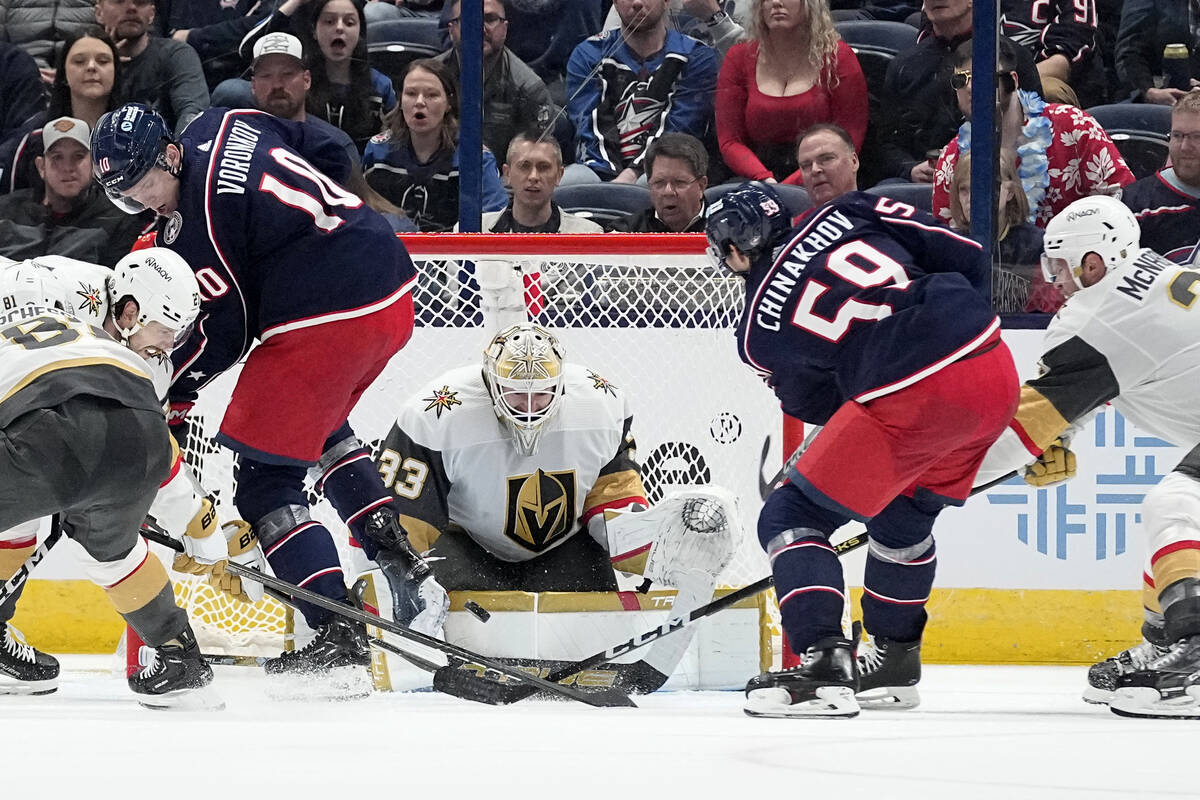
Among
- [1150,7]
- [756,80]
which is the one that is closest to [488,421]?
[756,80]

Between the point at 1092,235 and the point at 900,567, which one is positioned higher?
the point at 1092,235

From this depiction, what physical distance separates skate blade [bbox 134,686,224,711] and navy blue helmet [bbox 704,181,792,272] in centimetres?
136

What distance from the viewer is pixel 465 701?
3.28 metres

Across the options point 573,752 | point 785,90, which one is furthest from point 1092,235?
point 573,752


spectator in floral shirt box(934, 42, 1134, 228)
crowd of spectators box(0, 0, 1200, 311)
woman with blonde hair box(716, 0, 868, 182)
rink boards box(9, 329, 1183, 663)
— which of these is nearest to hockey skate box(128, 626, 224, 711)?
rink boards box(9, 329, 1183, 663)

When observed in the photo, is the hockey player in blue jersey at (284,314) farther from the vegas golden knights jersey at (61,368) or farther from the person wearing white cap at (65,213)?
the person wearing white cap at (65,213)

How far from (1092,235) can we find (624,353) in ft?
4.20

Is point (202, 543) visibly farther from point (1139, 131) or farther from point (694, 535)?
point (1139, 131)

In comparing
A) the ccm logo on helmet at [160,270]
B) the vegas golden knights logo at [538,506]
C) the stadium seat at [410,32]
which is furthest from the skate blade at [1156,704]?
the stadium seat at [410,32]

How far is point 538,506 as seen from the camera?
3.78m

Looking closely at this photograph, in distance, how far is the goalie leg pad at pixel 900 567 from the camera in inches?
128

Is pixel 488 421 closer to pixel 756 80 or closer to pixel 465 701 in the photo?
pixel 465 701

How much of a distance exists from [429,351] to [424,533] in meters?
0.63

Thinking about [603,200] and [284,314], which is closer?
[284,314]
